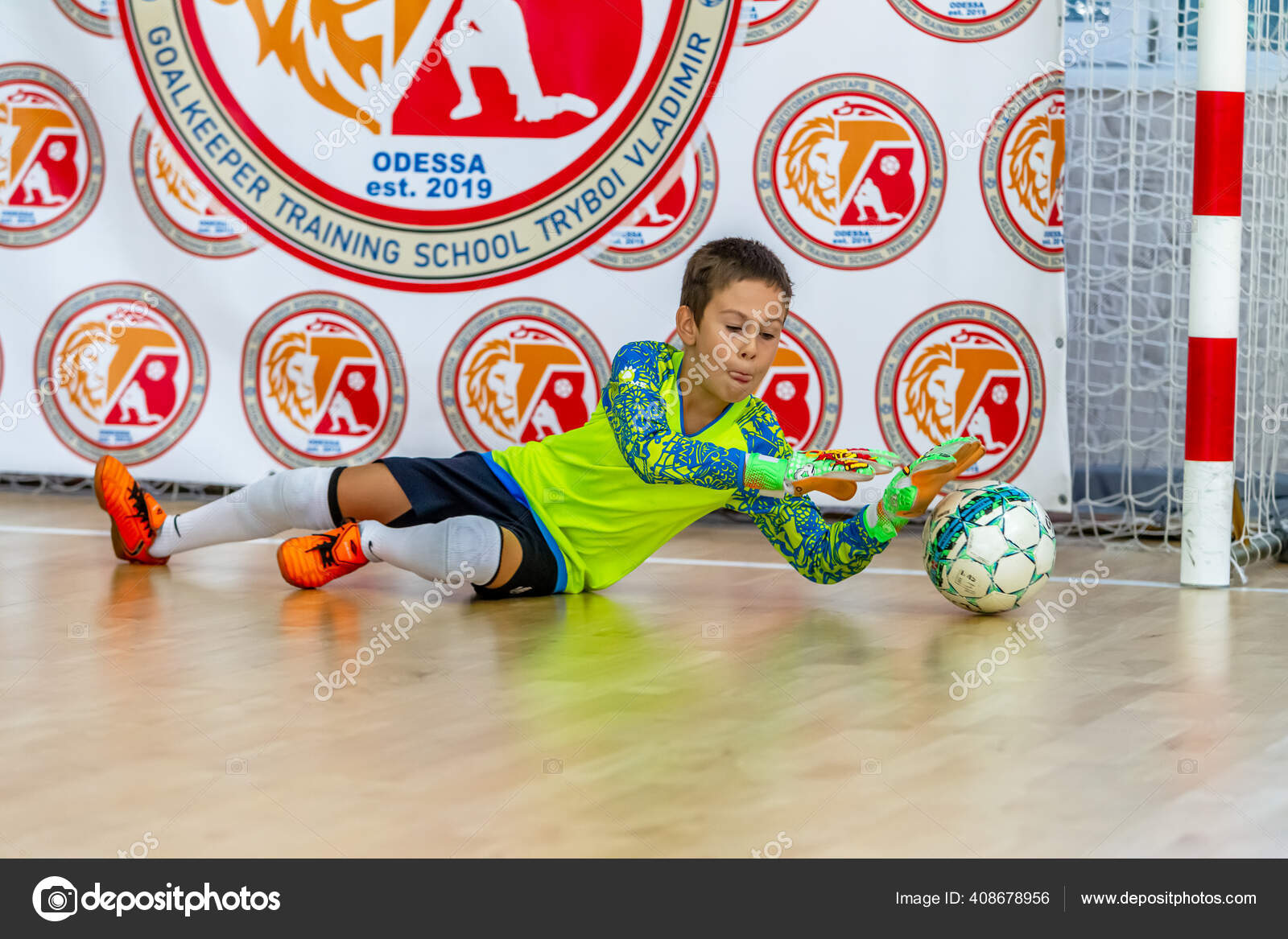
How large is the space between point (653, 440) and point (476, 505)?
402 mm

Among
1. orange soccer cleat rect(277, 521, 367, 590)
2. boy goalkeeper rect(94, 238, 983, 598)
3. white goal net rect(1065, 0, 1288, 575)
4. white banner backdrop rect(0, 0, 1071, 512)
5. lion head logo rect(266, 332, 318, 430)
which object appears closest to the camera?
boy goalkeeper rect(94, 238, 983, 598)

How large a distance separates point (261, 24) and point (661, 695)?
218 centimetres

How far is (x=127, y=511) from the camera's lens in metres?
2.60

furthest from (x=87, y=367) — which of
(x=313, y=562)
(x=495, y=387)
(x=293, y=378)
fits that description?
(x=313, y=562)

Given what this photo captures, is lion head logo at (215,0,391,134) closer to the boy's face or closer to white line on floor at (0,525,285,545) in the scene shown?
white line on floor at (0,525,285,545)

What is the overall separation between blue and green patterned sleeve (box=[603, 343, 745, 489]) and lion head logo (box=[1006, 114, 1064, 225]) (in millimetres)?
1152

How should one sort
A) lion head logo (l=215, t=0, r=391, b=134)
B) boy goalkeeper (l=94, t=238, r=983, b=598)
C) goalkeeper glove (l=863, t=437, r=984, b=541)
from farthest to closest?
1. lion head logo (l=215, t=0, r=391, b=134)
2. boy goalkeeper (l=94, t=238, r=983, b=598)
3. goalkeeper glove (l=863, t=437, r=984, b=541)

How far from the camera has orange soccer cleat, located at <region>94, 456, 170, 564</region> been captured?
258cm

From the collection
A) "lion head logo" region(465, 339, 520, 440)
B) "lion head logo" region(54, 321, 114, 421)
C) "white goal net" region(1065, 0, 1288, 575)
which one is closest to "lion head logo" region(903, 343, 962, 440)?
"white goal net" region(1065, 0, 1288, 575)

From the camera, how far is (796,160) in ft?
10.1

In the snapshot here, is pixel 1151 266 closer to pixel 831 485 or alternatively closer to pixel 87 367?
pixel 831 485

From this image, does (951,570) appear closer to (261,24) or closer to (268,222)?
(268,222)

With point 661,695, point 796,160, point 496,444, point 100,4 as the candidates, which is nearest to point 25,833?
point 661,695
